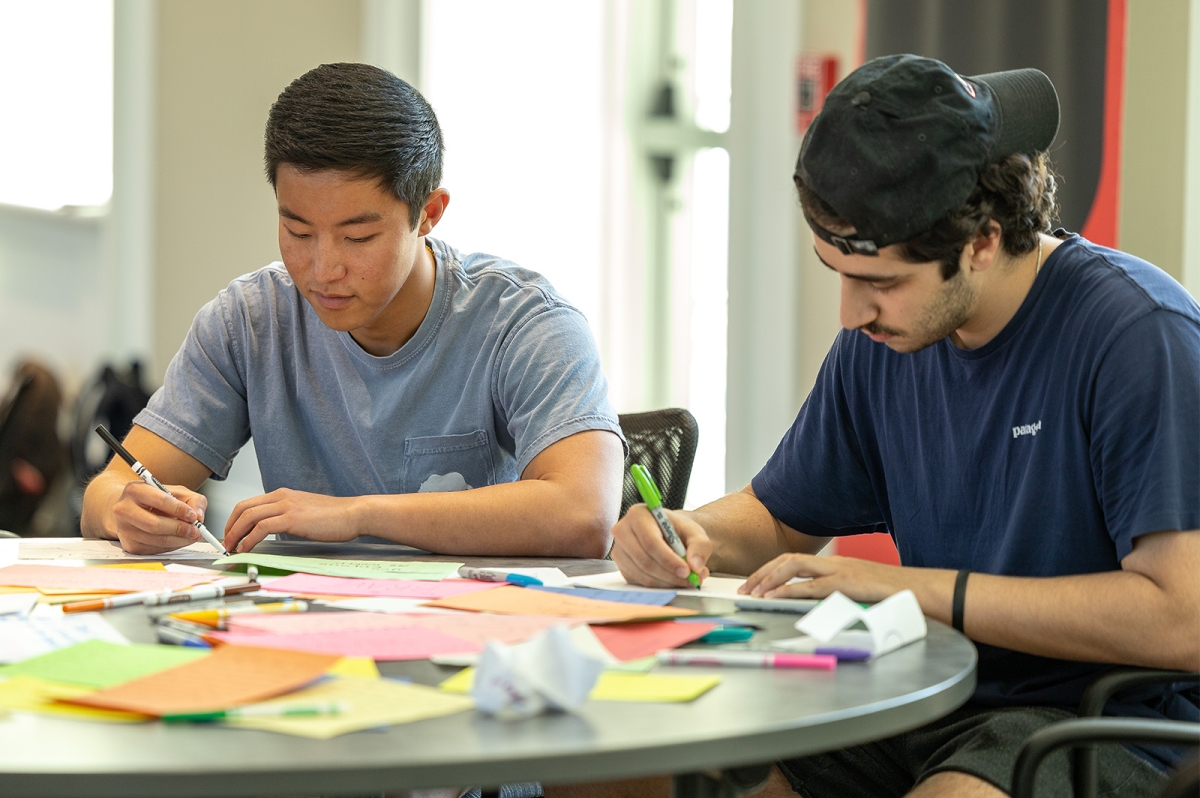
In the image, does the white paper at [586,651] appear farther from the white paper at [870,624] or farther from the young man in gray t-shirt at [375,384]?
the young man in gray t-shirt at [375,384]

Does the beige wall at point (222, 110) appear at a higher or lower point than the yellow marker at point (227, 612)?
higher

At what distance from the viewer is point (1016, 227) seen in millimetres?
1316

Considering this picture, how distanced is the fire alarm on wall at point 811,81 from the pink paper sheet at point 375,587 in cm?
250

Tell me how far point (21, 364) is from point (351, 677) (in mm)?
4796

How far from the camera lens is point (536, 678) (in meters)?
0.78

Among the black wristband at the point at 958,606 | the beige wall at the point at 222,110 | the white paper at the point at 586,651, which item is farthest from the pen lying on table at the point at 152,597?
the beige wall at the point at 222,110

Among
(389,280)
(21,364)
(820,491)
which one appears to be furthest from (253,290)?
(21,364)

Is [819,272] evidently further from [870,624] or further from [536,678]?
[536,678]

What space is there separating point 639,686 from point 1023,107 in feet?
2.78

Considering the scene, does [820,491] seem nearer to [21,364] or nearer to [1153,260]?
[1153,260]

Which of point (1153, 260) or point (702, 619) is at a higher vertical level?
point (1153, 260)

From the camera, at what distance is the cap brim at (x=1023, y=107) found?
51.9 inches

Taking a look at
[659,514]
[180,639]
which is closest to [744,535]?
[659,514]

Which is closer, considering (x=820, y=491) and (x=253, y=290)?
(x=820, y=491)
